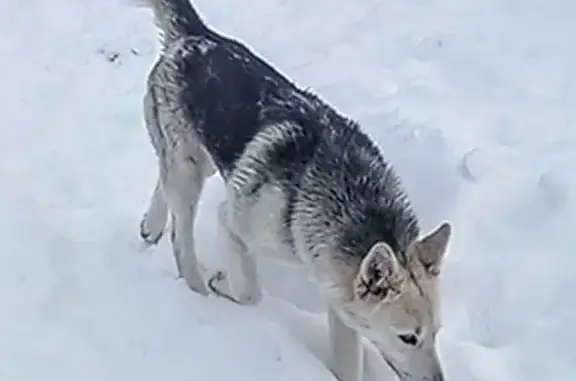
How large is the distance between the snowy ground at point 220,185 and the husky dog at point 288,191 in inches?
13.9

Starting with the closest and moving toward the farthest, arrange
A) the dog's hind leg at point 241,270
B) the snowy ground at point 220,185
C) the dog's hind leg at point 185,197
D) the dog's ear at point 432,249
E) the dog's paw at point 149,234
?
1. the dog's ear at point 432,249
2. the snowy ground at point 220,185
3. the dog's hind leg at point 241,270
4. the dog's hind leg at point 185,197
5. the dog's paw at point 149,234

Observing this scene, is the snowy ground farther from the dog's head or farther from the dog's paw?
the dog's head

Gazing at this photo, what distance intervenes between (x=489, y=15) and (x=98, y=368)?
430 centimetres

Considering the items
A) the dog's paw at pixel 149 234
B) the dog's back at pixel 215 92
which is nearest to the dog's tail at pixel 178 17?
the dog's back at pixel 215 92

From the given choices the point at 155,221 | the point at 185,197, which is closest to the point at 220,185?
the point at 155,221

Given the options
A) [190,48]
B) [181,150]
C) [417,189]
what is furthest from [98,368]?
[417,189]

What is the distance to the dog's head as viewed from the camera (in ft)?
13.0

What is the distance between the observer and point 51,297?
15.6ft

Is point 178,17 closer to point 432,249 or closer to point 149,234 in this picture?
point 149,234

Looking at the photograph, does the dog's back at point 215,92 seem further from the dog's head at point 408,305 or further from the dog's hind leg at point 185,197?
the dog's head at point 408,305

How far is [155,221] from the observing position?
18.0 feet

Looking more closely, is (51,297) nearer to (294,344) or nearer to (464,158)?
(294,344)

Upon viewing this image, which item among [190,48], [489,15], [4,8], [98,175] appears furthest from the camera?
[4,8]

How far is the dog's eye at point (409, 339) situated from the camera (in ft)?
13.2
